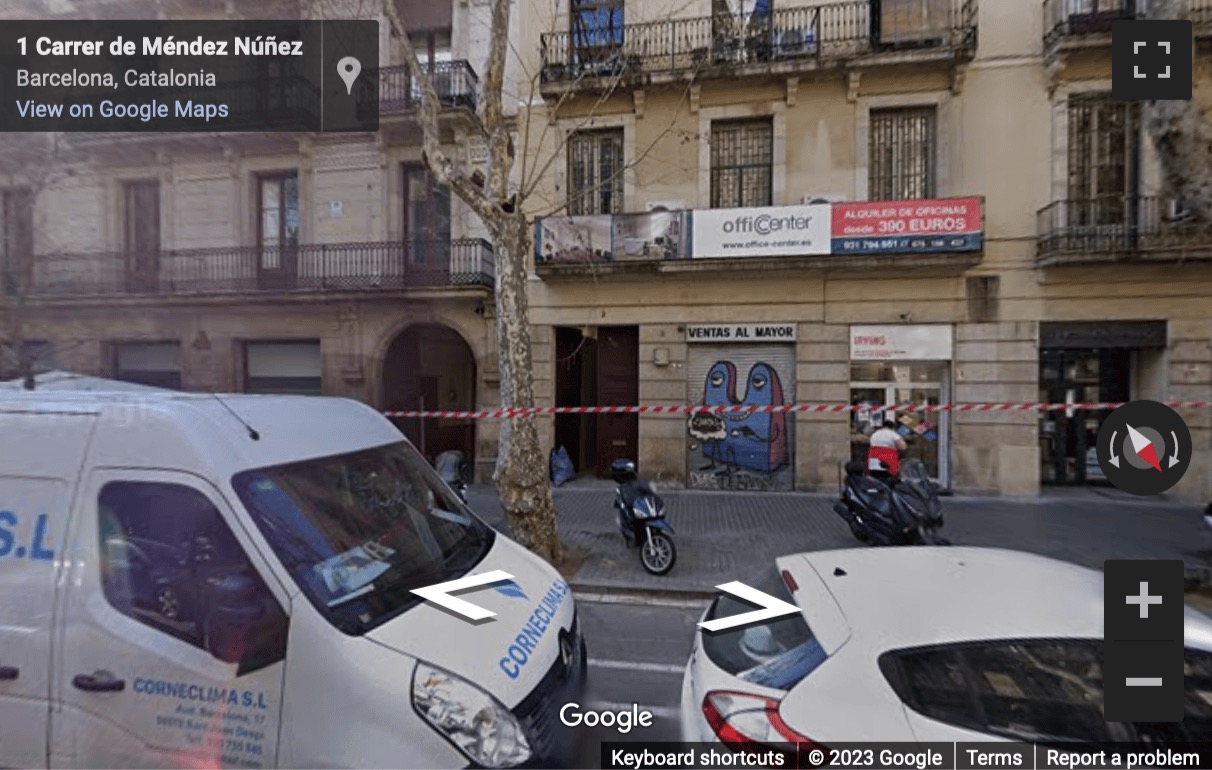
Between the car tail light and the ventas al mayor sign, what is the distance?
9773 mm

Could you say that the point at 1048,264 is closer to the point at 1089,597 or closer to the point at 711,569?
the point at 711,569

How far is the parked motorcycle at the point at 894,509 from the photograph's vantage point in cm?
654

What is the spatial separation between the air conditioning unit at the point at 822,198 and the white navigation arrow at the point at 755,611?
9792 millimetres

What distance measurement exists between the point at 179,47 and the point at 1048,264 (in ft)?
48.4

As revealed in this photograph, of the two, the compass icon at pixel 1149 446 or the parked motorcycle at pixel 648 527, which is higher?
the compass icon at pixel 1149 446

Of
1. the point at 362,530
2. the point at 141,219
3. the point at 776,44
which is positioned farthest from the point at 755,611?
the point at 141,219

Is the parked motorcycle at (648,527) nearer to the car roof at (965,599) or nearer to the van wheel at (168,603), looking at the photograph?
the car roof at (965,599)

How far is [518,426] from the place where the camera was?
6.58 m

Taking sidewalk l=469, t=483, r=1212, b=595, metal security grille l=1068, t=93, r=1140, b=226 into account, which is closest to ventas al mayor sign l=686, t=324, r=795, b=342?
sidewalk l=469, t=483, r=1212, b=595

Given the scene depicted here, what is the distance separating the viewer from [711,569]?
21.5ft

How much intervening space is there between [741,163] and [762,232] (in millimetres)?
1801

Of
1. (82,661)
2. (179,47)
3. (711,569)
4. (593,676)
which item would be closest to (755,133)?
(711,569)

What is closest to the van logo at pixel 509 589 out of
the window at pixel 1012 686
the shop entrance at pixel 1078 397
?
the window at pixel 1012 686

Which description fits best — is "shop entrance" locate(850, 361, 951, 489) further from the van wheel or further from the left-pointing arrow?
the van wheel
